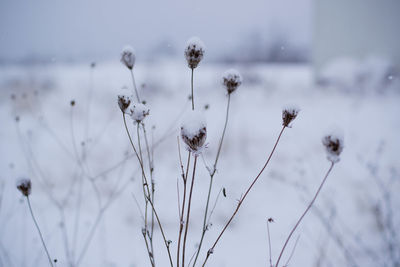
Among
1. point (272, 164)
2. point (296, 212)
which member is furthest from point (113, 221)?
point (272, 164)

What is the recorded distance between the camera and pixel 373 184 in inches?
120

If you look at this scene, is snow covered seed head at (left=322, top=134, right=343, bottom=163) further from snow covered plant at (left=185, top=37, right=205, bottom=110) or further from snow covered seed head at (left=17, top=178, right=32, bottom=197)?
snow covered seed head at (left=17, top=178, right=32, bottom=197)

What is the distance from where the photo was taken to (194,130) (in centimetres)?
66

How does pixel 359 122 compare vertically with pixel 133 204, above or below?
above

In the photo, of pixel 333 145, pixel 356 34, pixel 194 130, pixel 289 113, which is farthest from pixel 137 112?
pixel 356 34

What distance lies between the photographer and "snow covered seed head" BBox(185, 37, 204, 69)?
0.80m

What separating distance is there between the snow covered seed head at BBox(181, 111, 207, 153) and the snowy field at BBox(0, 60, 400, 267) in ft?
1.02

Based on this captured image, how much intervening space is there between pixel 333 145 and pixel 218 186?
2.34 metres

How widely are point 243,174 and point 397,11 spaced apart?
8.93 meters

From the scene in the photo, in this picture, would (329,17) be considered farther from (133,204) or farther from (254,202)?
(133,204)

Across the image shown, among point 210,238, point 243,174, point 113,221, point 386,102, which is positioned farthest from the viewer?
point 386,102

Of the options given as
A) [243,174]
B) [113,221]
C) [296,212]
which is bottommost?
[113,221]

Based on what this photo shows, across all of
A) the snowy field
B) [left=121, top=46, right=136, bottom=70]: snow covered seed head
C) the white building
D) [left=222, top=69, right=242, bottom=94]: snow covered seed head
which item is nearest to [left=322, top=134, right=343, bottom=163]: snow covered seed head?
the snowy field

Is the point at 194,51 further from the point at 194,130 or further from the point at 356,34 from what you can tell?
the point at 356,34
